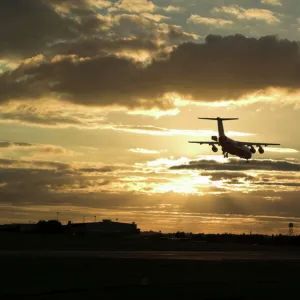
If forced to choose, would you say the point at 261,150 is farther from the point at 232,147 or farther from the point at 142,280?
the point at 142,280

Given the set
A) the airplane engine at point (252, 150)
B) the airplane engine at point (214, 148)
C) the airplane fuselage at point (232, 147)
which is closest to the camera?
the airplane engine at point (214, 148)

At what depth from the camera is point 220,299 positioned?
3834 cm

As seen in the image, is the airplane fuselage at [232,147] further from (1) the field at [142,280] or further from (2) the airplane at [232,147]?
(1) the field at [142,280]

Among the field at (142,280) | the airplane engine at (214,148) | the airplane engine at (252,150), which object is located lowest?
the field at (142,280)

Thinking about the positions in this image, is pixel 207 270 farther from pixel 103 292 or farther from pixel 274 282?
pixel 103 292

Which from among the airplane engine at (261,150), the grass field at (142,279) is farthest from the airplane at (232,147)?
the grass field at (142,279)

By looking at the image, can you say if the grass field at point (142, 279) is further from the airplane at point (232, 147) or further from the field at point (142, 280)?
the airplane at point (232, 147)

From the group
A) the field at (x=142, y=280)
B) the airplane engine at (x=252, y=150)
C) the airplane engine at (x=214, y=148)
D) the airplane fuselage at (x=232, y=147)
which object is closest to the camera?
the field at (x=142, y=280)

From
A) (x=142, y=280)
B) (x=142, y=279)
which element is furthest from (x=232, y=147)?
(x=142, y=280)

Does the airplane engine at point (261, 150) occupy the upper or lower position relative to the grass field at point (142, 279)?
upper

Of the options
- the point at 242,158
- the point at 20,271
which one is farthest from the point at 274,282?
the point at 242,158

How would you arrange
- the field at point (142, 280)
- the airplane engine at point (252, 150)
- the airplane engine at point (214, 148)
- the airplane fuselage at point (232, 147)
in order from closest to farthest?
the field at point (142, 280) → the airplane engine at point (214, 148) → the airplane fuselage at point (232, 147) → the airplane engine at point (252, 150)

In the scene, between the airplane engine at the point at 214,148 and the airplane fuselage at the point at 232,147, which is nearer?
the airplane engine at the point at 214,148

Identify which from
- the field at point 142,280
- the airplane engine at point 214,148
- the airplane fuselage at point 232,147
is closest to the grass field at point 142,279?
the field at point 142,280
